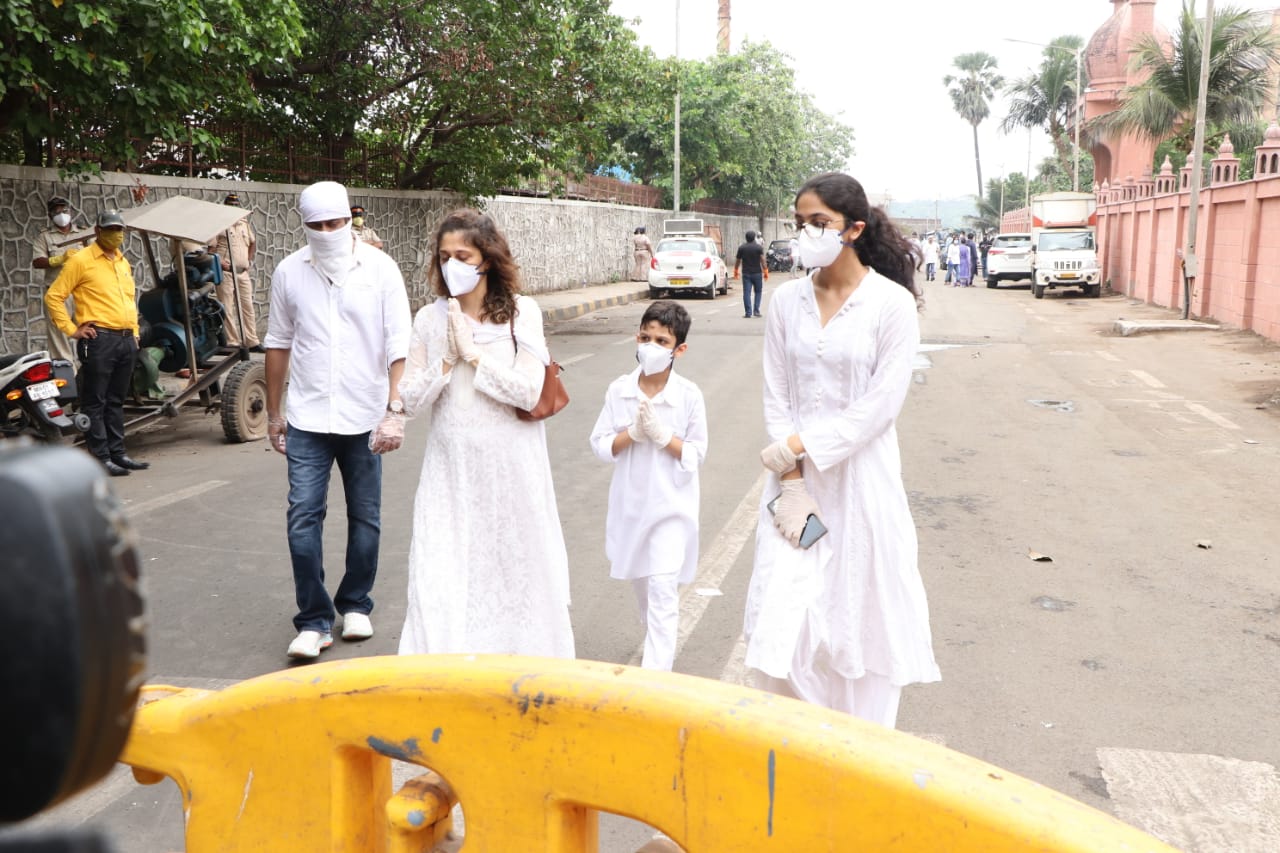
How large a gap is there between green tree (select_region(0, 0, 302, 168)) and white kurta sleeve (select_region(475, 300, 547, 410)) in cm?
583

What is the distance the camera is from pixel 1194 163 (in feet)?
68.9

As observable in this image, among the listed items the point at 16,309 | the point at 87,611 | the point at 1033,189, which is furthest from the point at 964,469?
the point at 1033,189

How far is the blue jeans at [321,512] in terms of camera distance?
15.3ft

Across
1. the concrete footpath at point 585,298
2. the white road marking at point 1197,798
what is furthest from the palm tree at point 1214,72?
the white road marking at point 1197,798

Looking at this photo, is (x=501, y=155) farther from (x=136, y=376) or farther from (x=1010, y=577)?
(x=1010, y=577)

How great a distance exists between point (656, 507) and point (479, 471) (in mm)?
694

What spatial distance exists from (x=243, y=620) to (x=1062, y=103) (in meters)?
62.6

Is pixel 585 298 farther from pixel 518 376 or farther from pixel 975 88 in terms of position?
pixel 975 88

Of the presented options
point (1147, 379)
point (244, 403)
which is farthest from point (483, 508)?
point (1147, 379)

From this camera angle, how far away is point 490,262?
4.05m

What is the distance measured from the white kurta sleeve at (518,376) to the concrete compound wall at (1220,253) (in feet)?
52.7

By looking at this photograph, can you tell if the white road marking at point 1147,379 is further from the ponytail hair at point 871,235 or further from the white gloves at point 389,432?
the white gloves at point 389,432

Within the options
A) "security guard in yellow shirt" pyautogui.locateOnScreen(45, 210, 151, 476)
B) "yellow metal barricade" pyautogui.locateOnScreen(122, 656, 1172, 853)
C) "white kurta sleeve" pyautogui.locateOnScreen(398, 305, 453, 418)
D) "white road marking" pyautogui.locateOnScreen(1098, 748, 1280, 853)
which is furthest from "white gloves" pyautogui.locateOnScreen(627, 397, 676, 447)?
"security guard in yellow shirt" pyautogui.locateOnScreen(45, 210, 151, 476)

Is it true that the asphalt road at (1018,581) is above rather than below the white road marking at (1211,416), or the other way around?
above
